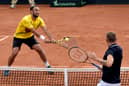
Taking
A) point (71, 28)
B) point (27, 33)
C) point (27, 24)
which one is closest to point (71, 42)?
point (27, 24)

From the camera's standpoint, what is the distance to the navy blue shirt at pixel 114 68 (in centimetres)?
637

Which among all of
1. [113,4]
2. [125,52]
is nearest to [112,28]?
[125,52]

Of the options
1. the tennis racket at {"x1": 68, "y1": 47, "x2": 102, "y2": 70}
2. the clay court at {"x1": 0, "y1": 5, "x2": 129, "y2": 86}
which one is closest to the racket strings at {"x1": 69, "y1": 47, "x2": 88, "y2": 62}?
the tennis racket at {"x1": 68, "y1": 47, "x2": 102, "y2": 70}

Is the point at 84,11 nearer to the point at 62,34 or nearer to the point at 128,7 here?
the point at 128,7

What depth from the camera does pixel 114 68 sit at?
651 centimetres

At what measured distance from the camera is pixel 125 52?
41.1 feet

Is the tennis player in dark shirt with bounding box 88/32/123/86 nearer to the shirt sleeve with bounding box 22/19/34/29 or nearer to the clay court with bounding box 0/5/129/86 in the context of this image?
the shirt sleeve with bounding box 22/19/34/29

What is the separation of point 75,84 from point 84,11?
15.2 meters

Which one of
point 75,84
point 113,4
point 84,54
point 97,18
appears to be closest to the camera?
point 84,54

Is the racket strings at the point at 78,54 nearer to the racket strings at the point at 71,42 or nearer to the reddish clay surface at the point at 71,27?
the racket strings at the point at 71,42

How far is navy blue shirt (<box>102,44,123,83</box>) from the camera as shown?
6367 millimetres

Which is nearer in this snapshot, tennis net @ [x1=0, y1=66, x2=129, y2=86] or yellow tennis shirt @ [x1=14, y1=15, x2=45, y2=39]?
tennis net @ [x1=0, y1=66, x2=129, y2=86]

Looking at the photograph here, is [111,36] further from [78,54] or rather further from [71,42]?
[71,42]

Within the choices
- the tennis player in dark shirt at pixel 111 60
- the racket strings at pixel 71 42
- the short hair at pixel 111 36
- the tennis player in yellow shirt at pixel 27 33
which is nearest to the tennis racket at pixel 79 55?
the tennis player in dark shirt at pixel 111 60
